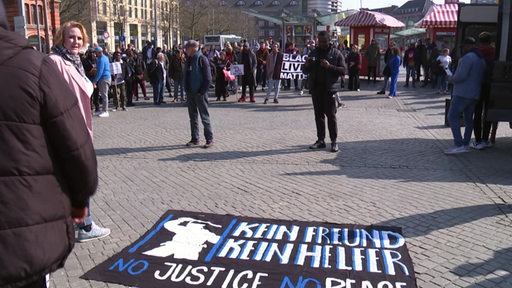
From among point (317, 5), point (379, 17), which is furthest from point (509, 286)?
point (317, 5)

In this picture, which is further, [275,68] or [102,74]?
[275,68]

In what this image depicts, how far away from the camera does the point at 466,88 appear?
8391mm

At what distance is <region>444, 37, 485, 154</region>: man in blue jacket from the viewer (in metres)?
8.31

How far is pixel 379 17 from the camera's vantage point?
78.8ft

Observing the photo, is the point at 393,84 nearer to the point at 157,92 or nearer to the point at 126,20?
the point at 157,92

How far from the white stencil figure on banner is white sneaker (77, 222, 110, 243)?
1.97 feet

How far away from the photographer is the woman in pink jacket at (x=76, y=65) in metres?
3.87

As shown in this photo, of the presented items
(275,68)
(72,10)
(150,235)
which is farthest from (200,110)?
(72,10)

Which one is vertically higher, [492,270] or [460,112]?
[460,112]

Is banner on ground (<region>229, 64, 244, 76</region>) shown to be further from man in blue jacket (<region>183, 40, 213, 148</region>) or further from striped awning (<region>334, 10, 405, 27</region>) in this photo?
striped awning (<region>334, 10, 405, 27</region>)

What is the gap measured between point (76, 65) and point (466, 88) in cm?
655

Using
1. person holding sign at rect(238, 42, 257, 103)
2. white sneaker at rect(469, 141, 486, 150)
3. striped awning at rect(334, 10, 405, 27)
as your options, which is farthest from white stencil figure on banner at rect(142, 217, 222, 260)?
striped awning at rect(334, 10, 405, 27)

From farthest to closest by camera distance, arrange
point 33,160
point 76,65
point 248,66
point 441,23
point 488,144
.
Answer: point 441,23 < point 248,66 < point 488,144 < point 76,65 < point 33,160

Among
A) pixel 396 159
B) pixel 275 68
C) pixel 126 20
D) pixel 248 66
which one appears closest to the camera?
pixel 396 159
